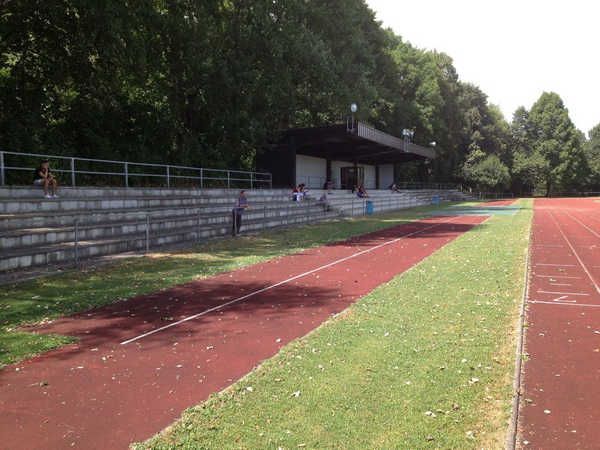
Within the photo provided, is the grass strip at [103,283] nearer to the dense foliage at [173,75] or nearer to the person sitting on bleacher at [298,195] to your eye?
the dense foliage at [173,75]

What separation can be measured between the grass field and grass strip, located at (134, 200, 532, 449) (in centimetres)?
1

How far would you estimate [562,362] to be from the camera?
510cm

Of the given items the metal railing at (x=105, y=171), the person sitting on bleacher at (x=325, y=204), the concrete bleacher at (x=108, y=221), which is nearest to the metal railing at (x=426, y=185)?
the person sitting on bleacher at (x=325, y=204)

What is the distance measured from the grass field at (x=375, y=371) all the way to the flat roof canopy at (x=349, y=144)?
2288cm

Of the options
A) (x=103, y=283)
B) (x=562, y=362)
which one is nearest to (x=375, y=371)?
(x=562, y=362)

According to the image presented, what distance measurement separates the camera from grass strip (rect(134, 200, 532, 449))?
355 cm

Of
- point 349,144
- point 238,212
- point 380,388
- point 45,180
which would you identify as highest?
point 349,144

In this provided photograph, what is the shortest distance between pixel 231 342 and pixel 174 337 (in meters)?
0.90

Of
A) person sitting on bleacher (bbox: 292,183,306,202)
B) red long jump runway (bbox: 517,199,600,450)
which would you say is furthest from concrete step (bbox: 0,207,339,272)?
red long jump runway (bbox: 517,199,600,450)

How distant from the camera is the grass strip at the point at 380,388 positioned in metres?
3.55

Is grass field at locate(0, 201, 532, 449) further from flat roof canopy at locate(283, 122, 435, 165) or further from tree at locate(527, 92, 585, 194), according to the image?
tree at locate(527, 92, 585, 194)

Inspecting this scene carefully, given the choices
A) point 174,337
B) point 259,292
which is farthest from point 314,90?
point 174,337

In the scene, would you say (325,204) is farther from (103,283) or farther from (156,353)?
(156,353)

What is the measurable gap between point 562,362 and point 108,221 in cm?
1390
